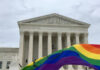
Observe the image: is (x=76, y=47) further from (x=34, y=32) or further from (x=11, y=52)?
(x=11, y=52)

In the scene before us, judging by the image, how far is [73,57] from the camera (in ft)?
16.3

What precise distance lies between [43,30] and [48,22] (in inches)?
117

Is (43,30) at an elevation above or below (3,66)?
above

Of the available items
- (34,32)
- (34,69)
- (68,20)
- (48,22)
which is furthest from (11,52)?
(34,69)

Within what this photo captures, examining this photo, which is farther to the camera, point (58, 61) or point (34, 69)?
point (34, 69)

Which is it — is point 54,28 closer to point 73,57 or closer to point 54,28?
point 54,28

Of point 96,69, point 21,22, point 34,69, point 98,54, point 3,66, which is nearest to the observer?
point 96,69

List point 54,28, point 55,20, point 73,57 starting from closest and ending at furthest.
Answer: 1. point 73,57
2. point 54,28
3. point 55,20

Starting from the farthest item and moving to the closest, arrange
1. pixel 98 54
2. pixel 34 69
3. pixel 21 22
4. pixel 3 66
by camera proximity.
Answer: pixel 3 66 → pixel 21 22 → pixel 34 69 → pixel 98 54

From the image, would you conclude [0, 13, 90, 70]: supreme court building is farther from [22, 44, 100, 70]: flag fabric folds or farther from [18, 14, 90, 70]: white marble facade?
[22, 44, 100, 70]: flag fabric folds

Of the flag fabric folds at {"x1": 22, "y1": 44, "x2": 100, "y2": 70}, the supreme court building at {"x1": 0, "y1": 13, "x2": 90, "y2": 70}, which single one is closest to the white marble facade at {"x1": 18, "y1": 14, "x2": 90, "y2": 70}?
the supreme court building at {"x1": 0, "y1": 13, "x2": 90, "y2": 70}

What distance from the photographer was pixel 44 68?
5.07m

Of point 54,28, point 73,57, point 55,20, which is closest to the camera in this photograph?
point 73,57

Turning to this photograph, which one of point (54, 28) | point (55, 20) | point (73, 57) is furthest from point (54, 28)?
point (73, 57)
